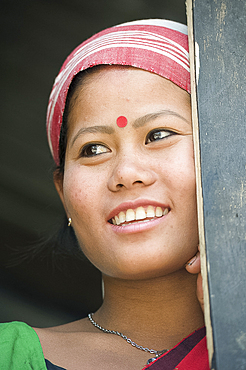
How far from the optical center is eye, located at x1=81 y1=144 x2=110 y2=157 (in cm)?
160

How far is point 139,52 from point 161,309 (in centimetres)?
97

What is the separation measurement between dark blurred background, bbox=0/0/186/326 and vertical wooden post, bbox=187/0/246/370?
1.66 m

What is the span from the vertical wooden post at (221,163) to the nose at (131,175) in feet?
0.71

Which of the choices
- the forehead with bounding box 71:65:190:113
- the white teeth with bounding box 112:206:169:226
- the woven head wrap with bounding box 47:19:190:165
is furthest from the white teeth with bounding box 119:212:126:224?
the woven head wrap with bounding box 47:19:190:165

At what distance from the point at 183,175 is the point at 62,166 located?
0.75 metres

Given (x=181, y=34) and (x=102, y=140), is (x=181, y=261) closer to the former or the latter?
(x=102, y=140)

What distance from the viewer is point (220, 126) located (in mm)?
1289

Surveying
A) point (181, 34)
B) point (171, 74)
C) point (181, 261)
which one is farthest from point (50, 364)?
point (181, 34)

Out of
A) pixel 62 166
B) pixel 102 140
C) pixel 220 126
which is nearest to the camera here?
pixel 220 126

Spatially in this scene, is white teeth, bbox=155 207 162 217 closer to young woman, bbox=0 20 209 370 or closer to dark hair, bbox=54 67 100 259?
young woman, bbox=0 20 209 370

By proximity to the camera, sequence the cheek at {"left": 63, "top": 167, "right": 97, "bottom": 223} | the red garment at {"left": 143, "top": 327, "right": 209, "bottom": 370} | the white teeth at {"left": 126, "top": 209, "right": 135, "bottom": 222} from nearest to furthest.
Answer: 1. the red garment at {"left": 143, "top": 327, "right": 209, "bottom": 370}
2. the white teeth at {"left": 126, "top": 209, "right": 135, "bottom": 222}
3. the cheek at {"left": 63, "top": 167, "right": 97, "bottom": 223}

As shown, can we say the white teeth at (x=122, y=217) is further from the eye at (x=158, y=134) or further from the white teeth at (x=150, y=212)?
the eye at (x=158, y=134)

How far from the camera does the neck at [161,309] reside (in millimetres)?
1592

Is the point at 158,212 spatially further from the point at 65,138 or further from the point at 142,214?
the point at 65,138
